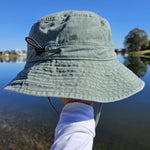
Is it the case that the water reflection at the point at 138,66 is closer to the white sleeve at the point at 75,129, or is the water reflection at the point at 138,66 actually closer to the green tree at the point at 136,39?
the white sleeve at the point at 75,129

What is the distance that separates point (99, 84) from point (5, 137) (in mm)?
3498

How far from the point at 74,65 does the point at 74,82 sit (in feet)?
0.25

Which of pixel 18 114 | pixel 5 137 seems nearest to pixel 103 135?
pixel 5 137

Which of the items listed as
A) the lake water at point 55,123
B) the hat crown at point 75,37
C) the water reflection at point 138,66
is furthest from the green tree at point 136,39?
the hat crown at point 75,37

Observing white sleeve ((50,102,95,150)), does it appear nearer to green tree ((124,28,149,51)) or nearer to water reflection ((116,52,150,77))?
water reflection ((116,52,150,77))

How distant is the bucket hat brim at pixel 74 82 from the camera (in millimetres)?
554

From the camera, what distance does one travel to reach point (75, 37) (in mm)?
634

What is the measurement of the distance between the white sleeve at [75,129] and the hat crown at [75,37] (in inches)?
8.6

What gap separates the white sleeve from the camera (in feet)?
1.61

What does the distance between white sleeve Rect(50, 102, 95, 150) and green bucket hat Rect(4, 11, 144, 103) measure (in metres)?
0.07

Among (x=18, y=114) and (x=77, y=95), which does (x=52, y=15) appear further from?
(x=18, y=114)

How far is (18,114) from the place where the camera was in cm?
455

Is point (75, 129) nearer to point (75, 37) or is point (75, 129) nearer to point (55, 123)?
point (75, 37)

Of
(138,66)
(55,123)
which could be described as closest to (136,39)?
(138,66)
